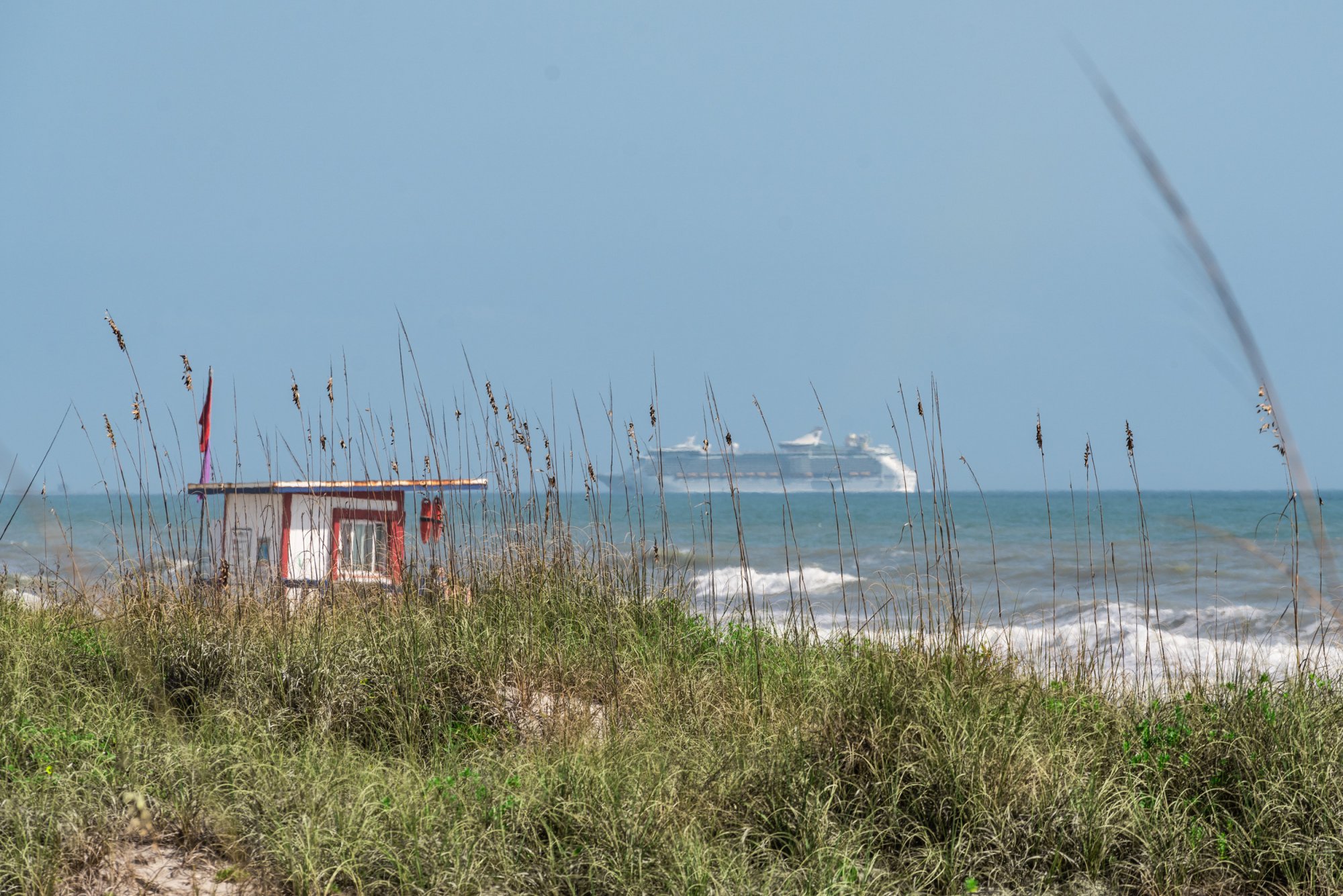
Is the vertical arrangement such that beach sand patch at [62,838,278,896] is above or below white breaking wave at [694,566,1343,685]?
above

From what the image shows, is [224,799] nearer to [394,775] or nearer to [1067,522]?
→ [394,775]

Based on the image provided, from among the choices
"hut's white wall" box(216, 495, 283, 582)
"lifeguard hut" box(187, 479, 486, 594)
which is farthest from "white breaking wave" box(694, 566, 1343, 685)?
"hut's white wall" box(216, 495, 283, 582)

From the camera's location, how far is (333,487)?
274 inches

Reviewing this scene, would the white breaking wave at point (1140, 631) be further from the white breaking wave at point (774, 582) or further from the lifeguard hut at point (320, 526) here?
the lifeguard hut at point (320, 526)

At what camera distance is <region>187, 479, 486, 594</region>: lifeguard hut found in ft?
21.5

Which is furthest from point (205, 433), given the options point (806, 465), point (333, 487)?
point (806, 465)

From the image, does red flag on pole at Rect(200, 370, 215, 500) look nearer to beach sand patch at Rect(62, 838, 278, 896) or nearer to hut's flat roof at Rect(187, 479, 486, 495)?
hut's flat roof at Rect(187, 479, 486, 495)

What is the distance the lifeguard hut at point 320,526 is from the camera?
6551mm

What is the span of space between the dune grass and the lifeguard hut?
1602 millimetres

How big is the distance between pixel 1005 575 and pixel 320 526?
12.2 meters

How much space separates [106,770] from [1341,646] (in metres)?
6.47

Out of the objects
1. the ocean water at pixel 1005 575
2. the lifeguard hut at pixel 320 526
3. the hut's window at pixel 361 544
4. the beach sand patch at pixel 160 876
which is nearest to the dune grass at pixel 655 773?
the beach sand patch at pixel 160 876

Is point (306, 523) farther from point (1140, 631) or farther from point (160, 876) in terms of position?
point (1140, 631)

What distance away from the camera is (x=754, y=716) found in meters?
4.37
